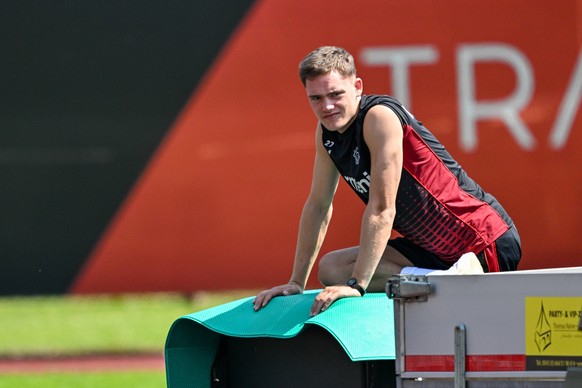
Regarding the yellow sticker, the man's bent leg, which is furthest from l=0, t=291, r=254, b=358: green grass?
the yellow sticker

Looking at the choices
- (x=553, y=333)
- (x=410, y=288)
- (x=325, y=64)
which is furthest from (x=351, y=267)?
(x=553, y=333)

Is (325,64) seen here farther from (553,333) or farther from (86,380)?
(86,380)

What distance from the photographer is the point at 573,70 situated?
25.9 feet

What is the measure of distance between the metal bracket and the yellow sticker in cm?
30

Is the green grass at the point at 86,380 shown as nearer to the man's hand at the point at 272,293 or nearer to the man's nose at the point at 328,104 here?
the man's hand at the point at 272,293

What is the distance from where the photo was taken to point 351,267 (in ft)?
14.9

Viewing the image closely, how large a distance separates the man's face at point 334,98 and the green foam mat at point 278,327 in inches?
25.7

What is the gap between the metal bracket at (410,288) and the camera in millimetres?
3193

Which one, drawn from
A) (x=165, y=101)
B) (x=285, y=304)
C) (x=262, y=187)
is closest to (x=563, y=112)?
(x=262, y=187)

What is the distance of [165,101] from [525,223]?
9.10ft

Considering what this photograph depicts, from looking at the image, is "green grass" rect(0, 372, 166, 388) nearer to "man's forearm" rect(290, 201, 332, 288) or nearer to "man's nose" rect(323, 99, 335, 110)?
"man's forearm" rect(290, 201, 332, 288)

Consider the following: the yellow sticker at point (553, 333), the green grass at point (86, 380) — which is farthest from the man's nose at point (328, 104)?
the green grass at point (86, 380)

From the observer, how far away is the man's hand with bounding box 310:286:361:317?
375 cm

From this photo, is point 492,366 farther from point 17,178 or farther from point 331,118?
point 17,178
